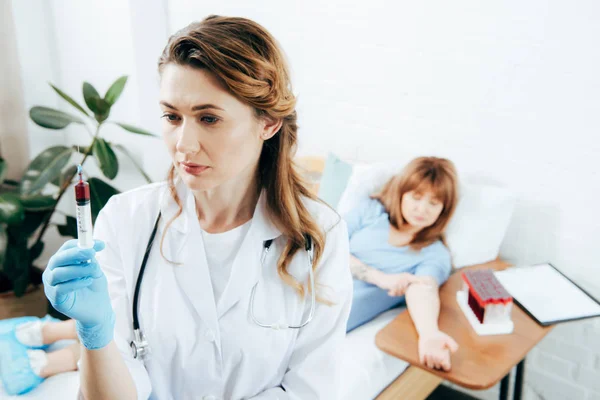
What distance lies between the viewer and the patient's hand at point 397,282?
5.58 ft

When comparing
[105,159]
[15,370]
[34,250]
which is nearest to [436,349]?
[15,370]

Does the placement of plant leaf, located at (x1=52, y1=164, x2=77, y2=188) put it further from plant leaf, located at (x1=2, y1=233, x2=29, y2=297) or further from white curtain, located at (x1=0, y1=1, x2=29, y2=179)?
white curtain, located at (x1=0, y1=1, x2=29, y2=179)

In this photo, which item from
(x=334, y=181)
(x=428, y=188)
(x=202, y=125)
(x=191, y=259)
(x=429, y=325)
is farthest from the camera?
(x=334, y=181)

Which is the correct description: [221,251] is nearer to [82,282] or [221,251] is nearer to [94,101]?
[82,282]

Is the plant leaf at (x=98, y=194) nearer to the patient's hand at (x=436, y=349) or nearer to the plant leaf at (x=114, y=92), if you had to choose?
the plant leaf at (x=114, y=92)

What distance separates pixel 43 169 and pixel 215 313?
4.82ft

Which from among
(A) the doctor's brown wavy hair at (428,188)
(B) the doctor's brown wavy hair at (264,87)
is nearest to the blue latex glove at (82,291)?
(B) the doctor's brown wavy hair at (264,87)

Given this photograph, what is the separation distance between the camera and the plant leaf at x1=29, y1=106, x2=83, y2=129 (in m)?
2.31

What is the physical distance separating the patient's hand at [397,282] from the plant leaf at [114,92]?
140 cm

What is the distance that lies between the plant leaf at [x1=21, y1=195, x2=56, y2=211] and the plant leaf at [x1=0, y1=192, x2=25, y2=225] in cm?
8

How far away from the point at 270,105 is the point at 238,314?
0.46 metres

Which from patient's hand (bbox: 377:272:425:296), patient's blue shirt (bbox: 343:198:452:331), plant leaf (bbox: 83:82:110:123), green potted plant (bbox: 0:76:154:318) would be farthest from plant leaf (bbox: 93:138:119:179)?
patient's hand (bbox: 377:272:425:296)

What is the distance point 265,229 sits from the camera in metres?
1.25

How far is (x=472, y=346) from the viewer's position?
1439 millimetres
